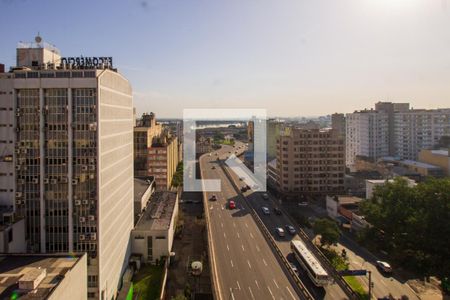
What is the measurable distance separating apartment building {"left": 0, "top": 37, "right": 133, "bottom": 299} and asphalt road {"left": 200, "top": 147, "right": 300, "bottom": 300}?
900 centimetres

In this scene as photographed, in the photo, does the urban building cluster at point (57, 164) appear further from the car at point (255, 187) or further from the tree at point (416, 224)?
the car at point (255, 187)

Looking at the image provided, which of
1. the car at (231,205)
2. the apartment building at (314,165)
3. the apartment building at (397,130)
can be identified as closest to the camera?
the car at (231,205)

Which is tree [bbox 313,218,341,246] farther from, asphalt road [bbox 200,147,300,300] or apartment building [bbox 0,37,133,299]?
apartment building [bbox 0,37,133,299]

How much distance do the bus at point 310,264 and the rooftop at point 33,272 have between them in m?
15.6

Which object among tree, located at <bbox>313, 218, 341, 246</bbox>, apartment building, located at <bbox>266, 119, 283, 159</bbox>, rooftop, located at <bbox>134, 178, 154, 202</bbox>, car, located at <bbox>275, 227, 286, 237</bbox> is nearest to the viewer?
tree, located at <bbox>313, 218, 341, 246</bbox>

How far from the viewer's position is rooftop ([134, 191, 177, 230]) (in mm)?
38219

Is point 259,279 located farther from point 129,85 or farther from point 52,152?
point 129,85

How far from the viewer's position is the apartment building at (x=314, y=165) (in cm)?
6088

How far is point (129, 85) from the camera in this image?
34438 mm

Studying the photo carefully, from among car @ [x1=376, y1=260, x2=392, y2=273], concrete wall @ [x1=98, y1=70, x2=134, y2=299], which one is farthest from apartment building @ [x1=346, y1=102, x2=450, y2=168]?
concrete wall @ [x1=98, y1=70, x2=134, y2=299]

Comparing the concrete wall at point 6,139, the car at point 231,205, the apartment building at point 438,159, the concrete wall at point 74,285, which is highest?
the concrete wall at point 6,139

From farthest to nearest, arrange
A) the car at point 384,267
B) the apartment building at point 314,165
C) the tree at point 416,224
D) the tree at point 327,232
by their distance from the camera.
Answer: the apartment building at point 314,165
the tree at point 327,232
the car at point 384,267
the tree at point 416,224

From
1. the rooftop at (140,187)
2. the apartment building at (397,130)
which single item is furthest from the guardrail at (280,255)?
the apartment building at (397,130)

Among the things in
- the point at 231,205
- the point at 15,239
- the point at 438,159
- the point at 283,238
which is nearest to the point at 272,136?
the point at 438,159
